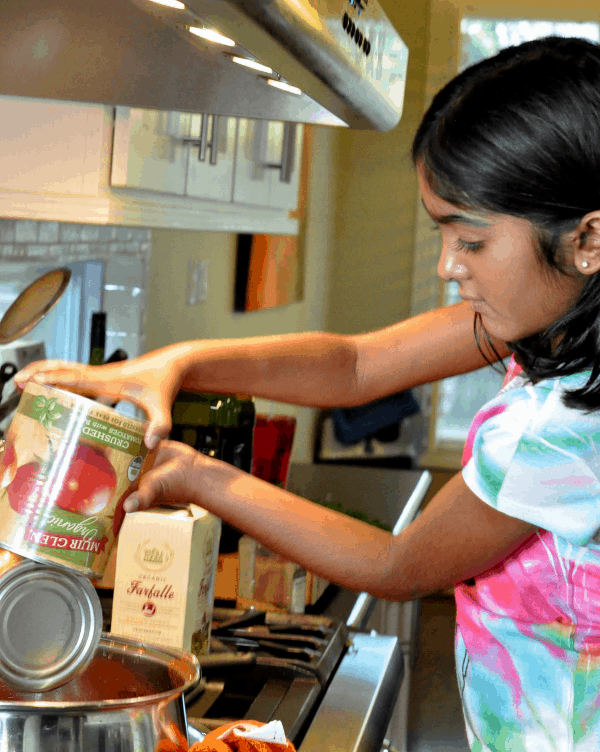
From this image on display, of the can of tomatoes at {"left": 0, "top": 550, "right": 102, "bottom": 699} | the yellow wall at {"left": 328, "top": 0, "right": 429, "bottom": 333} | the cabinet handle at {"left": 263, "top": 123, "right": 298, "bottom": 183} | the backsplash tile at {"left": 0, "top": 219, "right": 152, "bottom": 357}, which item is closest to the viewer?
the can of tomatoes at {"left": 0, "top": 550, "right": 102, "bottom": 699}

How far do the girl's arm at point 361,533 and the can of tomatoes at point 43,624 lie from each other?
144 millimetres

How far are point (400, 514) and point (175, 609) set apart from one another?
107cm

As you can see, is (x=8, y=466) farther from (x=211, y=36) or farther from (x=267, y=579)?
(x=267, y=579)

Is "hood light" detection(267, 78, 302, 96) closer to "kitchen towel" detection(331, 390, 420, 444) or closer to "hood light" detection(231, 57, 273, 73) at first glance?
Answer: "hood light" detection(231, 57, 273, 73)

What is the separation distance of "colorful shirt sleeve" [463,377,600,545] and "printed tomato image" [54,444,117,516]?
35 cm

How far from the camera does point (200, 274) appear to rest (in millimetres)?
2820

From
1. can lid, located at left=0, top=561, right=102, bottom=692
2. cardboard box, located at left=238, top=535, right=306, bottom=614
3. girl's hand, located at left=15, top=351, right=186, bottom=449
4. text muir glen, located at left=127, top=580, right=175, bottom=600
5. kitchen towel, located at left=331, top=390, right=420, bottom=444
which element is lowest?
kitchen towel, located at left=331, top=390, right=420, bottom=444

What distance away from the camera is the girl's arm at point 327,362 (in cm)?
102

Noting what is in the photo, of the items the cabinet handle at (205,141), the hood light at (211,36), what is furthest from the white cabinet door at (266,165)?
the hood light at (211,36)

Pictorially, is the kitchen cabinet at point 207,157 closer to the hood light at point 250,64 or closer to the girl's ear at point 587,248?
the hood light at point 250,64

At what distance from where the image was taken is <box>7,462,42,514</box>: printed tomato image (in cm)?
68

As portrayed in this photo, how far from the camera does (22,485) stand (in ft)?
2.23

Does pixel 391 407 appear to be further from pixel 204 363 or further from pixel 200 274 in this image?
pixel 204 363

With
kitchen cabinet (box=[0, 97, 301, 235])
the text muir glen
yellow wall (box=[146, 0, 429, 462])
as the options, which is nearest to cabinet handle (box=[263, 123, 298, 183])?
kitchen cabinet (box=[0, 97, 301, 235])
